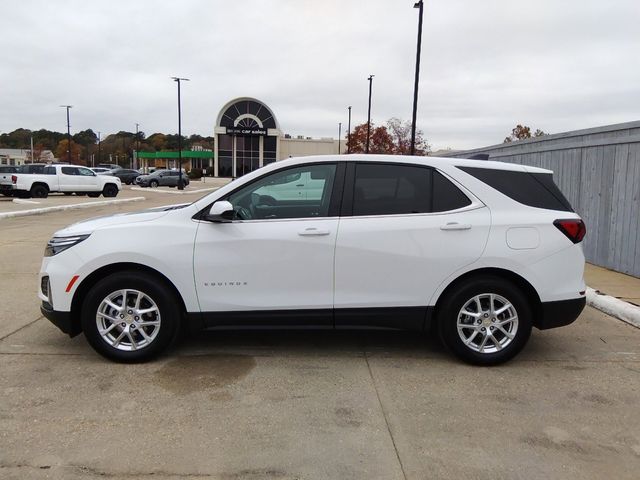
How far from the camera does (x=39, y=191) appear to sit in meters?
26.5

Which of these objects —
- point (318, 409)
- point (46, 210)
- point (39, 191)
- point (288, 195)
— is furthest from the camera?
point (39, 191)

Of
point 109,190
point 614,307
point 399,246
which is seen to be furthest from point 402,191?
point 109,190

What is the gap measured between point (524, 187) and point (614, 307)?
253 cm

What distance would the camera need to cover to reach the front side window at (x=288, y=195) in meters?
4.37

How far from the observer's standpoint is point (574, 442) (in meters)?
3.27

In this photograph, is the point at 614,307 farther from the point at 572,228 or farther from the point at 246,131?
the point at 246,131

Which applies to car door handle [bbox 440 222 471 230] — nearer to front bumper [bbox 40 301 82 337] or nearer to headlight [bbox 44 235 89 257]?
headlight [bbox 44 235 89 257]

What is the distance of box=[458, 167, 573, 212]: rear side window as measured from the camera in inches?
175

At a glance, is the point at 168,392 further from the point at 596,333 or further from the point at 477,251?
the point at 596,333

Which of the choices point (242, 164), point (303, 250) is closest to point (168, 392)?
point (303, 250)

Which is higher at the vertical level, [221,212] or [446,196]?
[446,196]

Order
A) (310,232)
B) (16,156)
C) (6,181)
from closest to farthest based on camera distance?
(310,232) < (6,181) < (16,156)

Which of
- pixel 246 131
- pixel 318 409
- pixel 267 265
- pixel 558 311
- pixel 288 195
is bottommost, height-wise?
pixel 318 409

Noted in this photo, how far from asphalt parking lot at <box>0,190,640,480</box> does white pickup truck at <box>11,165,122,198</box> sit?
928 inches
